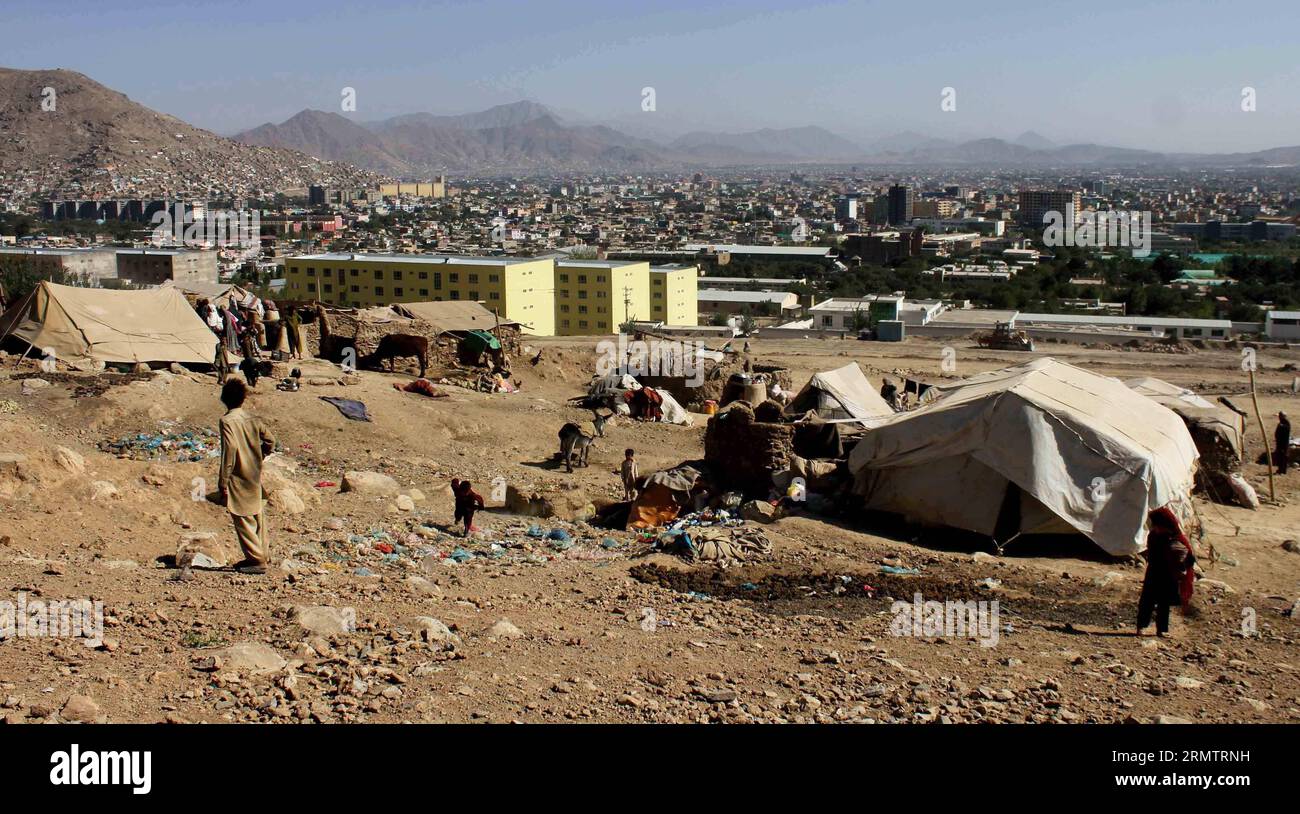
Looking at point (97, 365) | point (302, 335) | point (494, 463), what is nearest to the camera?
point (494, 463)

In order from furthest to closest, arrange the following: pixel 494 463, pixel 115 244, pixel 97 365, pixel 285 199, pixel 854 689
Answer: pixel 285 199 → pixel 115 244 → pixel 97 365 → pixel 494 463 → pixel 854 689

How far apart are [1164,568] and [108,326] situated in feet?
40.3

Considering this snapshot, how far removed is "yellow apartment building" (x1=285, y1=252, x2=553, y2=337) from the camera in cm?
3931

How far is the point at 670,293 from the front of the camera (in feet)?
163

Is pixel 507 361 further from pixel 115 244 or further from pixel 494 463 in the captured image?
pixel 115 244

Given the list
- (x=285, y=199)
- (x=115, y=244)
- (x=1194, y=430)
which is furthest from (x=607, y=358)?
(x=285, y=199)

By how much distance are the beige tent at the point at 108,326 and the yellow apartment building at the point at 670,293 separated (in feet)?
112

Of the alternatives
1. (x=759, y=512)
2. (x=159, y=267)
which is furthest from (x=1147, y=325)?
(x=159, y=267)

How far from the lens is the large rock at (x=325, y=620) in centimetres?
538

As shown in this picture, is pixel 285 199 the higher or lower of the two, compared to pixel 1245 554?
higher

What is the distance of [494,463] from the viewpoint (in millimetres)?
11531

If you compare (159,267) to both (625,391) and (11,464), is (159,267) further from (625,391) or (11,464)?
(11,464)

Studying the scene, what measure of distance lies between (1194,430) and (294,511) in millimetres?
9224

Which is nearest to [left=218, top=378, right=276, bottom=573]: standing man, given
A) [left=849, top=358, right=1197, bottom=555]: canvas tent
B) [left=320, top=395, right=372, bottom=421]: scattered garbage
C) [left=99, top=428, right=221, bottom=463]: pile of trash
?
[left=99, top=428, right=221, bottom=463]: pile of trash
